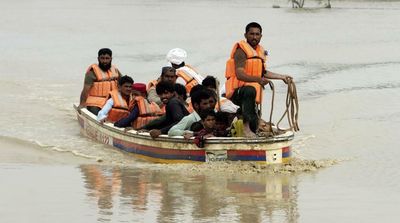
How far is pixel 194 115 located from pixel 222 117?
32cm

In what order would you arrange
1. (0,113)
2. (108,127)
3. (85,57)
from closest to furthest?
1. (108,127)
2. (0,113)
3. (85,57)

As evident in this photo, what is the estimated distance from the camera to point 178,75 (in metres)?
13.7

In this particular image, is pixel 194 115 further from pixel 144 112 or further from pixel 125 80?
pixel 125 80

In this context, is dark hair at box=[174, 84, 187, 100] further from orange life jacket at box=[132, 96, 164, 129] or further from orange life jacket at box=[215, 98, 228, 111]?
orange life jacket at box=[215, 98, 228, 111]

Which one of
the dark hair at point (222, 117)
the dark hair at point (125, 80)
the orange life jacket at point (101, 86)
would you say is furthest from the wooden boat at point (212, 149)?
the orange life jacket at point (101, 86)

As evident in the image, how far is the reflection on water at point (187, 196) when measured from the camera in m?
8.93

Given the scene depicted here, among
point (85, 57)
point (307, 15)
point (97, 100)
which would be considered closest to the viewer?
point (97, 100)

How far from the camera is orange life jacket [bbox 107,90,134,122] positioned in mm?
13562

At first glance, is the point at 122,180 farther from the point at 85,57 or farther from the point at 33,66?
the point at 85,57

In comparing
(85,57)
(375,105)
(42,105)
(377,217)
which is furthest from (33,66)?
(377,217)

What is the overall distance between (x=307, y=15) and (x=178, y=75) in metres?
36.8

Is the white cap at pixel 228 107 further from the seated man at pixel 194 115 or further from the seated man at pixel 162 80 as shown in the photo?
the seated man at pixel 162 80

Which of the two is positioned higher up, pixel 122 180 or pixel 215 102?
pixel 215 102

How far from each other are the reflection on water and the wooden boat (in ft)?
1.00
